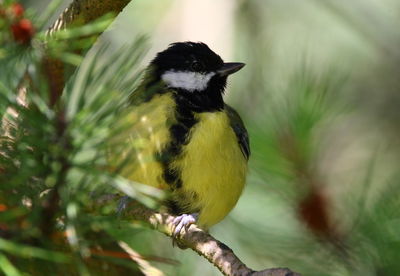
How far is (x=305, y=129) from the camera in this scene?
166cm

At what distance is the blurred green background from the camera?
156 centimetres

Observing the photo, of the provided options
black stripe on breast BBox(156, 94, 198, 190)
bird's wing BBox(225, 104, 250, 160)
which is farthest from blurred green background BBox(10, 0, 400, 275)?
black stripe on breast BBox(156, 94, 198, 190)

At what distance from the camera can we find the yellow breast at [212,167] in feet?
7.84

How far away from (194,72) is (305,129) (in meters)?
1.14

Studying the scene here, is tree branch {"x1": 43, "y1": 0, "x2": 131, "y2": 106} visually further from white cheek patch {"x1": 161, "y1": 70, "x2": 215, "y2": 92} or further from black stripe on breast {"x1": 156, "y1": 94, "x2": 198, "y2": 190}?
white cheek patch {"x1": 161, "y1": 70, "x2": 215, "y2": 92}

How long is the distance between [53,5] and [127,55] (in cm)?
16

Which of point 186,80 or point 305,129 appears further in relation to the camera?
point 186,80

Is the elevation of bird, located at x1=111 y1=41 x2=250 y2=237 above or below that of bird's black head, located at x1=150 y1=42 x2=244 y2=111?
below

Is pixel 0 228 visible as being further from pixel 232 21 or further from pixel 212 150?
pixel 232 21

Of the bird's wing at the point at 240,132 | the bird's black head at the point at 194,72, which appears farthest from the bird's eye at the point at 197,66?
the bird's wing at the point at 240,132

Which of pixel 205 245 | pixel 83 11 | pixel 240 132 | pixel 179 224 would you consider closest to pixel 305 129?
pixel 205 245

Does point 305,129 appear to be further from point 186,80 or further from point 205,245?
point 186,80

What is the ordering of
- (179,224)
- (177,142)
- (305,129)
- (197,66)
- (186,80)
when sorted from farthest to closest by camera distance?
1. (197,66)
2. (186,80)
3. (177,142)
4. (179,224)
5. (305,129)

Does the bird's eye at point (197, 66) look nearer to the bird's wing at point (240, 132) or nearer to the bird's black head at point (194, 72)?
the bird's black head at point (194, 72)
